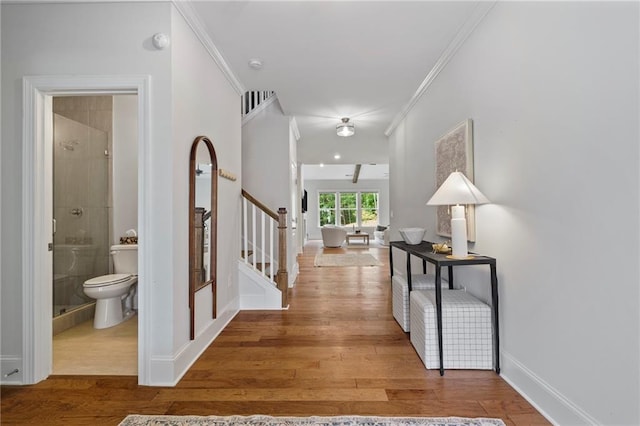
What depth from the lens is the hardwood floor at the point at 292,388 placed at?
159 centimetres

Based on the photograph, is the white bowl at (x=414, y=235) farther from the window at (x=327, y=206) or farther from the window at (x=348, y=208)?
the window at (x=327, y=206)

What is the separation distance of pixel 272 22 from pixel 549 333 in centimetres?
268

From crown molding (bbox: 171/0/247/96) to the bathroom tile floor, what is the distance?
2.50 meters

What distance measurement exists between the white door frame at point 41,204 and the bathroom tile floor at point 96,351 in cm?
21

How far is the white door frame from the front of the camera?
1.86 meters

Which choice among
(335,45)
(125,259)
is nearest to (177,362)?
(125,259)

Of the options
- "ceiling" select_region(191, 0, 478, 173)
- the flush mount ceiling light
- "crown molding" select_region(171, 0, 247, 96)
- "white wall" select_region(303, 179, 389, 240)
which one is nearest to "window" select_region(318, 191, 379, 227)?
"white wall" select_region(303, 179, 389, 240)

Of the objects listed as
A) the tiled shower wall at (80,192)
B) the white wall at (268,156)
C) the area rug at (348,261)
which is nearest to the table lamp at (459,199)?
the white wall at (268,156)

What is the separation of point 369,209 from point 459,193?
1088 centimetres

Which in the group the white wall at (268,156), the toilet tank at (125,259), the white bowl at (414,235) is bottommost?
the toilet tank at (125,259)

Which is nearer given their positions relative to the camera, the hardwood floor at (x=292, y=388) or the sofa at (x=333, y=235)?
the hardwood floor at (x=292, y=388)

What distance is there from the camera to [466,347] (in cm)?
197

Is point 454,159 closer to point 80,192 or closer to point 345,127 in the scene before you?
point 345,127

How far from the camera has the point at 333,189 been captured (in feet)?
42.3
